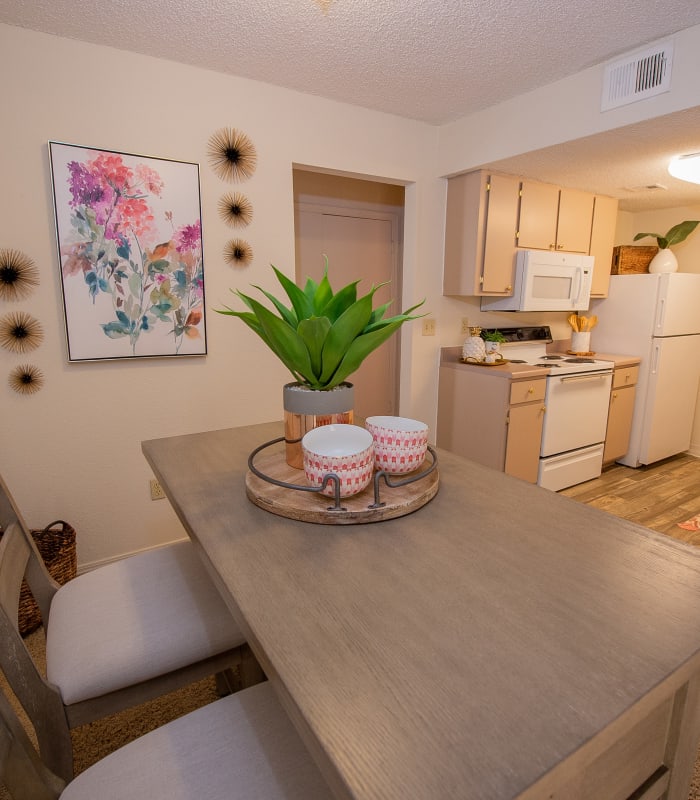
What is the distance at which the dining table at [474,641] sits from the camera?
1.54 feet

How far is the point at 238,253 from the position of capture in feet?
7.91


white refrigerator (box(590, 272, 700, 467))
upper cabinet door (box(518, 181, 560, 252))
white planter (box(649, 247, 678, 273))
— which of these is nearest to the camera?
upper cabinet door (box(518, 181, 560, 252))

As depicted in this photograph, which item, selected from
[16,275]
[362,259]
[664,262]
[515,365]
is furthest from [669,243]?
[16,275]

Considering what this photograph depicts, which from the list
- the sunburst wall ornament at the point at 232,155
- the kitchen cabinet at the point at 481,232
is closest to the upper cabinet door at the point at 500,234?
the kitchen cabinet at the point at 481,232

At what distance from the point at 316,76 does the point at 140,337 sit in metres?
1.49

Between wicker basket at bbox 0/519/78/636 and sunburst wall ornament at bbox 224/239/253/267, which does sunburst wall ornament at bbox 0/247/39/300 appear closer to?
sunburst wall ornament at bbox 224/239/253/267

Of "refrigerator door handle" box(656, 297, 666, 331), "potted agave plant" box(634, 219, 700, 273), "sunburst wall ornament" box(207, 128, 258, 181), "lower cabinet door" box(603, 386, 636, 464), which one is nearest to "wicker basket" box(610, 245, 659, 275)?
"potted agave plant" box(634, 219, 700, 273)

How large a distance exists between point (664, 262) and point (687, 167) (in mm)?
1287

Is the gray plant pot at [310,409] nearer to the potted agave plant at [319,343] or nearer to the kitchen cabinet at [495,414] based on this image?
the potted agave plant at [319,343]

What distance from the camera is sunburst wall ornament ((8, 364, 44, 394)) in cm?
202

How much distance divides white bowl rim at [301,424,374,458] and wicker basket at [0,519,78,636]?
1552 millimetres

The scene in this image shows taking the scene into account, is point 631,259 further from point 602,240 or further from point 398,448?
point 398,448

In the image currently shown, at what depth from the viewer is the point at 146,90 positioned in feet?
6.88

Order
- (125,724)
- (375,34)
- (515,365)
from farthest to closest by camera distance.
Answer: (515,365) < (375,34) < (125,724)
